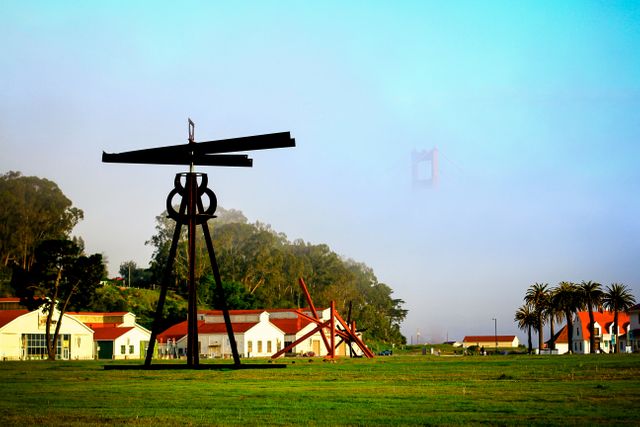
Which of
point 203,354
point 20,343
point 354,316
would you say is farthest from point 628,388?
point 354,316

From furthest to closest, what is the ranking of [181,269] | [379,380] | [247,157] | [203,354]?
[181,269] < [203,354] < [379,380] < [247,157]

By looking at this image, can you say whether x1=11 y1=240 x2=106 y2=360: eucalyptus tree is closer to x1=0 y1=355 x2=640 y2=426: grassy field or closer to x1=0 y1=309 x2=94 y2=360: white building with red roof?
x1=0 y1=309 x2=94 y2=360: white building with red roof

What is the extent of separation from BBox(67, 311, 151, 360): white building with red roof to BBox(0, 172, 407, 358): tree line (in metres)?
5.24

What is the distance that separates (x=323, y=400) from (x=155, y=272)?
13324 centimetres

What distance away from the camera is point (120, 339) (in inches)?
4050

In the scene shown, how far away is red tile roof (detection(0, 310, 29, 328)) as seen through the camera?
90.2m

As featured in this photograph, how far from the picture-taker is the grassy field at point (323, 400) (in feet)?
73.9

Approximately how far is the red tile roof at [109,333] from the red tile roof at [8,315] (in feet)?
33.9

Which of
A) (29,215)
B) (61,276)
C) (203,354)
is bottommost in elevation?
(203,354)

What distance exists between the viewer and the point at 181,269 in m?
147

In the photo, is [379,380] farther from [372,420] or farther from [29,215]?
[29,215]

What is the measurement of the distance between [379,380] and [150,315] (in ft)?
321

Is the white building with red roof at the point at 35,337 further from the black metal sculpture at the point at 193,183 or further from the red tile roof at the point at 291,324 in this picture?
the black metal sculpture at the point at 193,183

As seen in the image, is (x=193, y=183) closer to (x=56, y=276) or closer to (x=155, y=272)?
(x=56, y=276)
